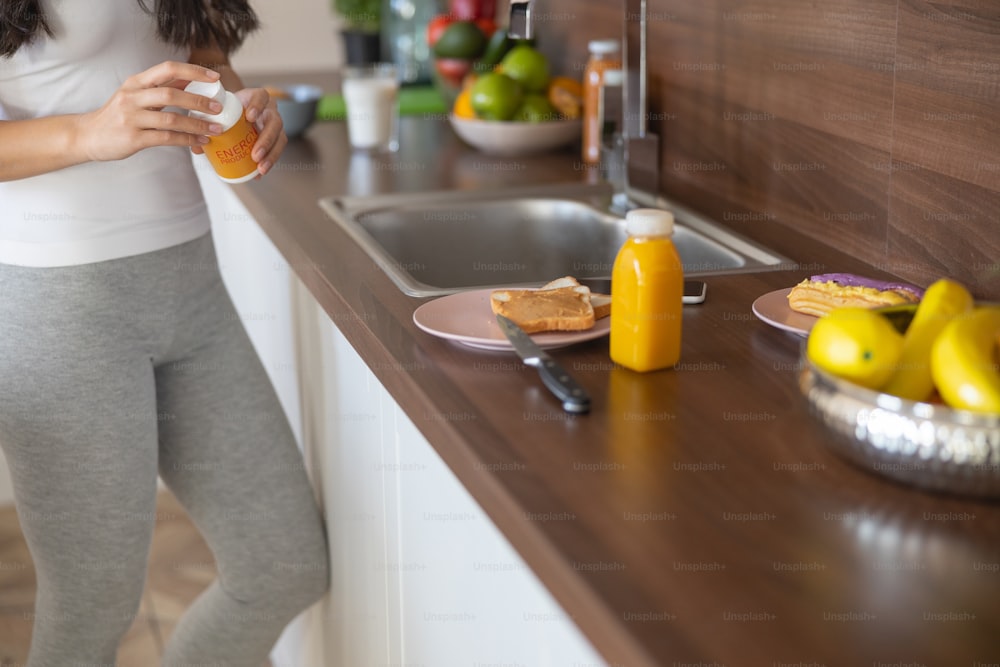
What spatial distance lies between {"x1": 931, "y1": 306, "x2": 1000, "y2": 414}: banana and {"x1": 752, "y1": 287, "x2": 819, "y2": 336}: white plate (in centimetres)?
26

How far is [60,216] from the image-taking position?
4.09ft

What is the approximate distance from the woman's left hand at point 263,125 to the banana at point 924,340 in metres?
0.72

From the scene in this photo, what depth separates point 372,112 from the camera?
6.91ft

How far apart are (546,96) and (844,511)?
4.87 ft

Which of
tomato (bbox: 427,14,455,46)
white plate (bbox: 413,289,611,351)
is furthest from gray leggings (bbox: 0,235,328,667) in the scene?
tomato (bbox: 427,14,455,46)

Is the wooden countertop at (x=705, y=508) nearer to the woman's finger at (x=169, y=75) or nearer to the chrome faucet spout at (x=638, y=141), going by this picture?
the woman's finger at (x=169, y=75)

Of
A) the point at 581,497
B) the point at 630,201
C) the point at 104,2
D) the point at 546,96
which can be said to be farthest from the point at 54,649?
the point at 546,96

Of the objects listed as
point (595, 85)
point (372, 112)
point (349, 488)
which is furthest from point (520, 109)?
point (349, 488)

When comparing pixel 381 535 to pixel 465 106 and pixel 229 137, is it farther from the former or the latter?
pixel 465 106

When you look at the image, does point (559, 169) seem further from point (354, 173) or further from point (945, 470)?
point (945, 470)

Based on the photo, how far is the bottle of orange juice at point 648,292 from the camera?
3.15 ft

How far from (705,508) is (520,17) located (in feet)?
2.30

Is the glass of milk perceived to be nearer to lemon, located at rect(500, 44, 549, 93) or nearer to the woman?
lemon, located at rect(500, 44, 549, 93)

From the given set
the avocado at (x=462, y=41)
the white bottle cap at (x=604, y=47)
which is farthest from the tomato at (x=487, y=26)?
the white bottle cap at (x=604, y=47)
